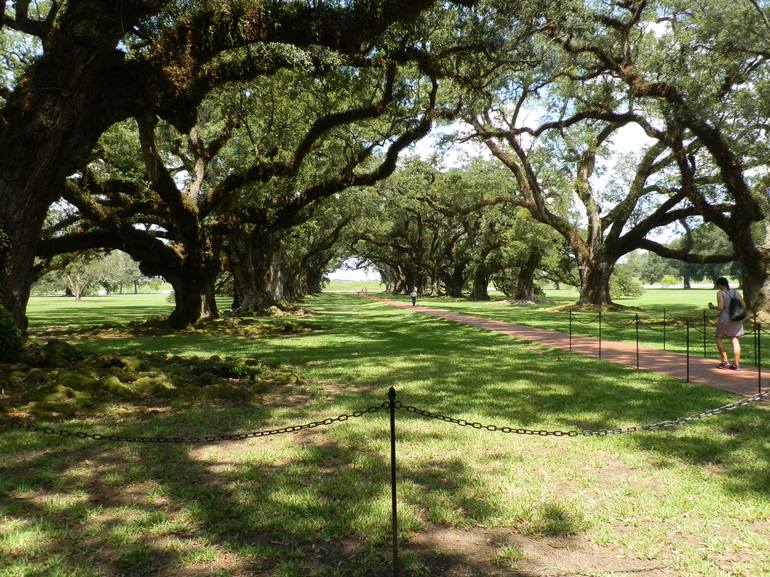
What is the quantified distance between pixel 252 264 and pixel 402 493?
855 inches

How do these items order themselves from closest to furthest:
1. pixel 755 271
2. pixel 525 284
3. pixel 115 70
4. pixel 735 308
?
1. pixel 115 70
2. pixel 735 308
3. pixel 755 271
4. pixel 525 284

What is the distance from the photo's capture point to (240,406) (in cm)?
738

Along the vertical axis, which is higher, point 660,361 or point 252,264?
point 252,264

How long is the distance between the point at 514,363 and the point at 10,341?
9.60 meters

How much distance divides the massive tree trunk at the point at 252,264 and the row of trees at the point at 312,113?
0.48 feet

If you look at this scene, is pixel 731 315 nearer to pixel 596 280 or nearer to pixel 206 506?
pixel 206 506

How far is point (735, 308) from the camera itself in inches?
386

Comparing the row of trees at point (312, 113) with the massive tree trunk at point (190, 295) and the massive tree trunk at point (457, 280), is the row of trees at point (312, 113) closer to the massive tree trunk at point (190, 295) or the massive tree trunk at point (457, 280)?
the massive tree trunk at point (190, 295)

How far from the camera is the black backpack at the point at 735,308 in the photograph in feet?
32.0

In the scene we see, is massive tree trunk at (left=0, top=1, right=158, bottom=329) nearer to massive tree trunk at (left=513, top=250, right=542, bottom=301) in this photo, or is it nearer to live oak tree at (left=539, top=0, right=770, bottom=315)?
live oak tree at (left=539, top=0, right=770, bottom=315)

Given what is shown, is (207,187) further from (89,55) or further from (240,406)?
(240,406)

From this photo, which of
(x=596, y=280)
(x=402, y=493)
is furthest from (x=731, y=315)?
(x=596, y=280)

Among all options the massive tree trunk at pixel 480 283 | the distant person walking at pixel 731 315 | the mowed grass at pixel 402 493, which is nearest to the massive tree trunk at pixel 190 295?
the mowed grass at pixel 402 493

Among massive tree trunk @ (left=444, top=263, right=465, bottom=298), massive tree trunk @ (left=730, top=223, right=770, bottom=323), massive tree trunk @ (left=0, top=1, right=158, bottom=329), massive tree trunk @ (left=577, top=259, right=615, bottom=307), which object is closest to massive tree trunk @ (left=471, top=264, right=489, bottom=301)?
massive tree trunk @ (left=444, top=263, right=465, bottom=298)
